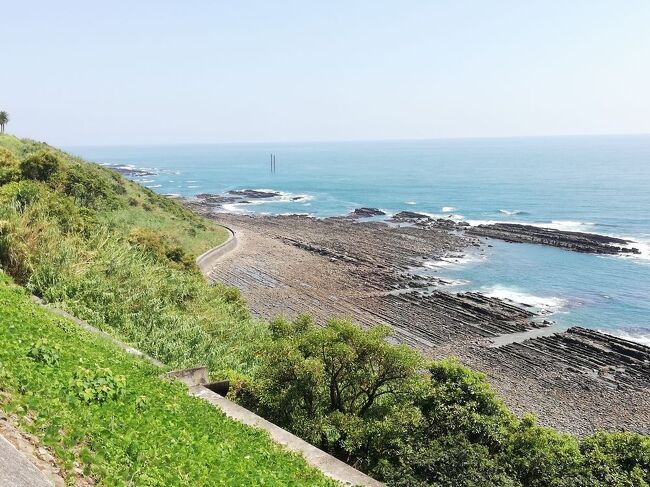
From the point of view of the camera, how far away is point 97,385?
8039 mm

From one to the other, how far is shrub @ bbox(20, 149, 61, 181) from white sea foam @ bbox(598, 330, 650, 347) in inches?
1537

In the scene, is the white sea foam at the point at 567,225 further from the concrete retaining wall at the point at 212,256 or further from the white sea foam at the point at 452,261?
the concrete retaining wall at the point at 212,256

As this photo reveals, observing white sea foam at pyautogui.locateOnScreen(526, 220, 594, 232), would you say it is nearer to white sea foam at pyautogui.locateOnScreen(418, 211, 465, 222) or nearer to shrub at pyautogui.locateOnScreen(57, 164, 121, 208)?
white sea foam at pyautogui.locateOnScreen(418, 211, 465, 222)

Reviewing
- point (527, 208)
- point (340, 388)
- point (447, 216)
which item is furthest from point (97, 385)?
point (527, 208)

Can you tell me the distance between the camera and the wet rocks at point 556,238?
5362cm

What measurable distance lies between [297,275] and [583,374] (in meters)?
24.8

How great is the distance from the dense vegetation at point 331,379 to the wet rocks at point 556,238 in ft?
151

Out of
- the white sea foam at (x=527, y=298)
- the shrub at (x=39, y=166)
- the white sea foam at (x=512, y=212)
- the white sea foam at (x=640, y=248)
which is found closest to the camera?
the shrub at (x=39, y=166)

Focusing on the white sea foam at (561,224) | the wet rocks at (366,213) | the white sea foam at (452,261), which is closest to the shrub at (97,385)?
the white sea foam at (452,261)

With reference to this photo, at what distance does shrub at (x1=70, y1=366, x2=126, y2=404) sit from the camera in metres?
7.63

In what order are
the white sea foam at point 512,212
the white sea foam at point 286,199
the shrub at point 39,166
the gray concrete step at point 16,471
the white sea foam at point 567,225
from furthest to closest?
the white sea foam at point 286,199 → the white sea foam at point 512,212 → the white sea foam at point 567,225 → the shrub at point 39,166 → the gray concrete step at point 16,471

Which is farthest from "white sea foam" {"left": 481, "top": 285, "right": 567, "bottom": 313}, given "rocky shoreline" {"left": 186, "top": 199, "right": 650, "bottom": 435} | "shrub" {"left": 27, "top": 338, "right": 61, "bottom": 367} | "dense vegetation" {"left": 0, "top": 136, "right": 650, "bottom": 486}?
"shrub" {"left": 27, "top": 338, "right": 61, "bottom": 367}

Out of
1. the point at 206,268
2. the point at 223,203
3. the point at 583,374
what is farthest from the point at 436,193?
the point at 583,374

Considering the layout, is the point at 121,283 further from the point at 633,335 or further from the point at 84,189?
the point at 633,335
